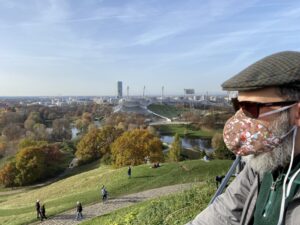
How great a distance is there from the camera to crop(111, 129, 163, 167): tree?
3753 centimetres

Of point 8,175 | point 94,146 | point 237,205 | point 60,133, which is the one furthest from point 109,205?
point 60,133

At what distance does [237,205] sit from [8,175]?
46907 millimetres

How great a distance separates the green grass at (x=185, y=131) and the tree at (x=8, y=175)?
41428mm

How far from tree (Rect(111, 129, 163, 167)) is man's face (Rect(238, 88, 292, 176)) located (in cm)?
3519

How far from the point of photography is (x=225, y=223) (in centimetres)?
221

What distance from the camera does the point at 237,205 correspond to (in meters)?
2.21

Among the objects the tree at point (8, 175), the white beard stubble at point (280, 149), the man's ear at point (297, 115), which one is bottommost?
the tree at point (8, 175)

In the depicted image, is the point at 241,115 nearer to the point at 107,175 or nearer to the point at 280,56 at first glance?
the point at 280,56

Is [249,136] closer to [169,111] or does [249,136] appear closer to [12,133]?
[12,133]

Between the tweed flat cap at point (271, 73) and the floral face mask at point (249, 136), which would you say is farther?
the floral face mask at point (249, 136)

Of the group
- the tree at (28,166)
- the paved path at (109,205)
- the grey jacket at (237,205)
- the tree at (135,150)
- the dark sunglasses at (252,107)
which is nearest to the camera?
the dark sunglasses at (252,107)

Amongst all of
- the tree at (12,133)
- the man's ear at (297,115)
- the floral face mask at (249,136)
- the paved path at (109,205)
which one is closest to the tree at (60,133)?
the tree at (12,133)

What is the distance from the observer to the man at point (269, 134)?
1.84m

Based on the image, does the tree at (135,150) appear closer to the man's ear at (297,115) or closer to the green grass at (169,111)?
the man's ear at (297,115)
